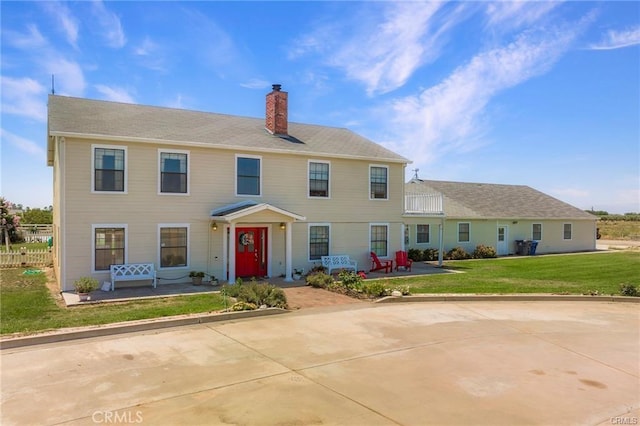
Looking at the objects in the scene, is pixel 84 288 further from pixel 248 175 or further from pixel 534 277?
pixel 534 277

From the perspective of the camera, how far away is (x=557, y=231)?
3441 centimetres

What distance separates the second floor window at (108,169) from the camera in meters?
14.8

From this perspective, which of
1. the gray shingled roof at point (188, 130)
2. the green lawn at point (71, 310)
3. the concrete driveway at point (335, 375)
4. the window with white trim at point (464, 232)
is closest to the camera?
the concrete driveway at point (335, 375)

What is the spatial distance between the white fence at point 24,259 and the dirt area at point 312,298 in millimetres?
13820

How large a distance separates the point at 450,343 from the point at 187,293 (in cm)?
864

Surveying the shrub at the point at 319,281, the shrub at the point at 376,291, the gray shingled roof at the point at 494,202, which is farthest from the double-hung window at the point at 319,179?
the gray shingled roof at the point at 494,202

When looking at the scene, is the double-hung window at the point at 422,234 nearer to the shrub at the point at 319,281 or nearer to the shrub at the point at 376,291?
the shrub at the point at 319,281

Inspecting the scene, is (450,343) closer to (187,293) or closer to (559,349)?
(559,349)

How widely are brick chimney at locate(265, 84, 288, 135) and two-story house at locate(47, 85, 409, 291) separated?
5 centimetres

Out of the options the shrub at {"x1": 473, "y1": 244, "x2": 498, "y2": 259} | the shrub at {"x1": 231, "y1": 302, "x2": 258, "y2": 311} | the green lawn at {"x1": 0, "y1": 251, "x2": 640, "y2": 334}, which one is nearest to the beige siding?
the green lawn at {"x1": 0, "y1": 251, "x2": 640, "y2": 334}

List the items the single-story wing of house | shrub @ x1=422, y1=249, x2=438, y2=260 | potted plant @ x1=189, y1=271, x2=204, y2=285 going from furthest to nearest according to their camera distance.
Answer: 1. the single-story wing of house
2. shrub @ x1=422, y1=249, x2=438, y2=260
3. potted plant @ x1=189, y1=271, x2=204, y2=285

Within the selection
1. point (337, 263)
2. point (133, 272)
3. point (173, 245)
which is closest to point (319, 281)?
point (337, 263)

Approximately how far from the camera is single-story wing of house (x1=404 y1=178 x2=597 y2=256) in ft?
93.4

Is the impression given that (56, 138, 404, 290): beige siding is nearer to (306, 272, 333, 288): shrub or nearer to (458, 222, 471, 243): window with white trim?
(306, 272, 333, 288): shrub
